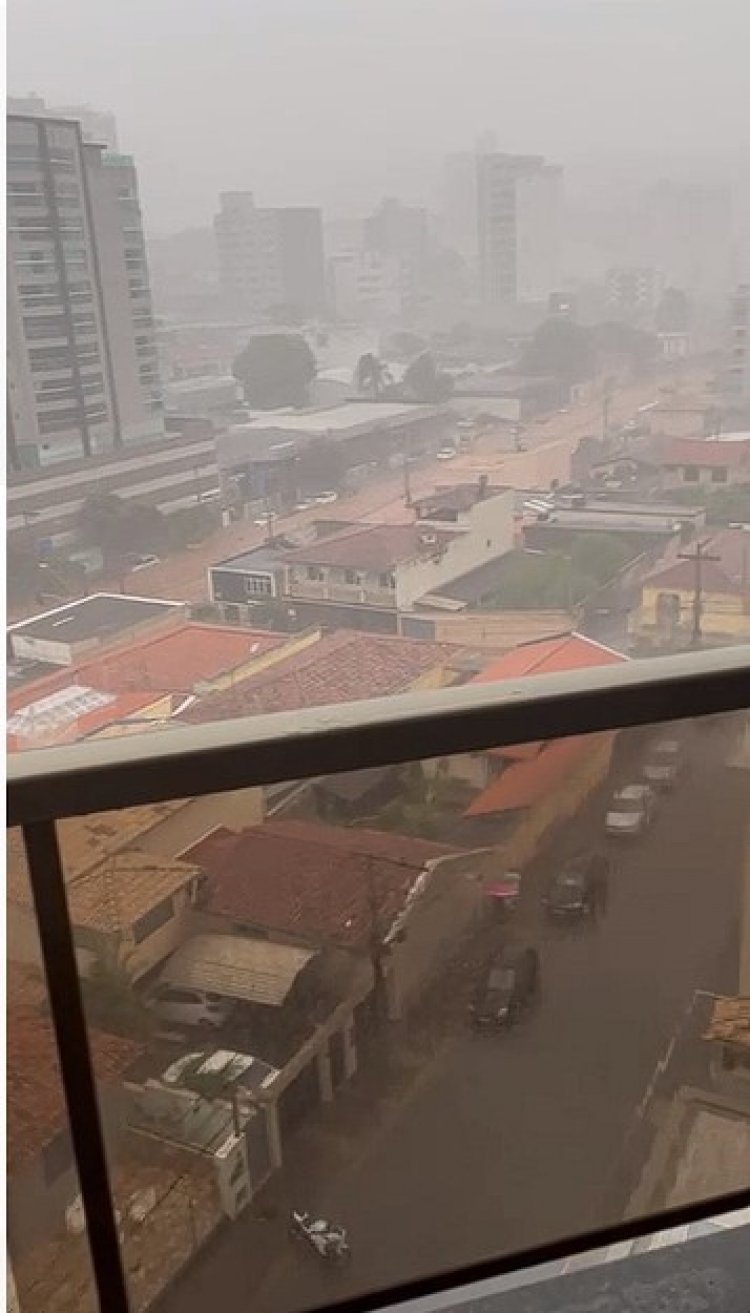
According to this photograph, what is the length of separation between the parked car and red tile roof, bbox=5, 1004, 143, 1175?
0.64 m

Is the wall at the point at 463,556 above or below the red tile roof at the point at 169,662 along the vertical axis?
above

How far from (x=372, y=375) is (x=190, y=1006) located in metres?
0.71

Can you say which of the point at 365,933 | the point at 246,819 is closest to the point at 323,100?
the point at 246,819

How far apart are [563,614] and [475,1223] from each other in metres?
0.83

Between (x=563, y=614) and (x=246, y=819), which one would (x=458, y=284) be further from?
(x=246, y=819)

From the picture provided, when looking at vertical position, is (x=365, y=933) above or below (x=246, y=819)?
below

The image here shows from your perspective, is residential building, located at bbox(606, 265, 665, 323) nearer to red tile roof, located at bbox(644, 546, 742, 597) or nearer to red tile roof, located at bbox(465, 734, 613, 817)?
red tile roof, located at bbox(644, 546, 742, 597)

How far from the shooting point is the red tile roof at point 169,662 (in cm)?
122

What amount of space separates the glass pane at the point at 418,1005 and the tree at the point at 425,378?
38cm

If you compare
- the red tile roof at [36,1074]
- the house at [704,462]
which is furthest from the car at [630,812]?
the red tile roof at [36,1074]

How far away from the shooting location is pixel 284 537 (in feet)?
4.12

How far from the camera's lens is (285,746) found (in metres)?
1.27

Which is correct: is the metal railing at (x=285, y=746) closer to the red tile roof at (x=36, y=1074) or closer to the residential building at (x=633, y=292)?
the red tile roof at (x=36, y=1074)

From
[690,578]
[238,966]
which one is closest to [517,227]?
[690,578]
